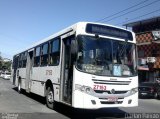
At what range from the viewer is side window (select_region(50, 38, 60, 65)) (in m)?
12.6

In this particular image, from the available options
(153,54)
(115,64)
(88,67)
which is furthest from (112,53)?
(153,54)

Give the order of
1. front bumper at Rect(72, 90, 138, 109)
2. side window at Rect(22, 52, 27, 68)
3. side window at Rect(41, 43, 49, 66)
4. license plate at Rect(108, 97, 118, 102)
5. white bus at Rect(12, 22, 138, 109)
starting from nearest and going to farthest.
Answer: front bumper at Rect(72, 90, 138, 109) < white bus at Rect(12, 22, 138, 109) < license plate at Rect(108, 97, 118, 102) < side window at Rect(41, 43, 49, 66) < side window at Rect(22, 52, 27, 68)

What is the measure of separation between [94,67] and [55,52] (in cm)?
302

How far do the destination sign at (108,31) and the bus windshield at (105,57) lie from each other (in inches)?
9.3

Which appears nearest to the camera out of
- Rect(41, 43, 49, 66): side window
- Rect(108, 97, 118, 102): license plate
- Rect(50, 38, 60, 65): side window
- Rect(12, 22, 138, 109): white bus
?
Rect(12, 22, 138, 109): white bus

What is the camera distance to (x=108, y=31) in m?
11.2

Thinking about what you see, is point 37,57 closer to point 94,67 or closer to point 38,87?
point 38,87

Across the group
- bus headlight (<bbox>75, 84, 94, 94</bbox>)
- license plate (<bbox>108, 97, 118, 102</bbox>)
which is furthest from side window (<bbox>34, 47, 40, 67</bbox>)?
license plate (<bbox>108, 97, 118, 102</bbox>)

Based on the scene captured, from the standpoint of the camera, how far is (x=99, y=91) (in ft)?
34.0

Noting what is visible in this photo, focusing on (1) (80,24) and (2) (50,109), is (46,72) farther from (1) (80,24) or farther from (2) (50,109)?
(1) (80,24)

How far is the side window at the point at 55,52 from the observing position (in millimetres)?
12617

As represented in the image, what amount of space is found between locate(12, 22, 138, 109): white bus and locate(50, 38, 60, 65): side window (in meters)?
0.04

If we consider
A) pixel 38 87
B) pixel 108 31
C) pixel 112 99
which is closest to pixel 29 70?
pixel 38 87

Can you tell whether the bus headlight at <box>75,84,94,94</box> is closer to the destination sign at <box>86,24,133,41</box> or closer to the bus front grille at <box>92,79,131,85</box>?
the bus front grille at <box>92,79,131,85</box>
